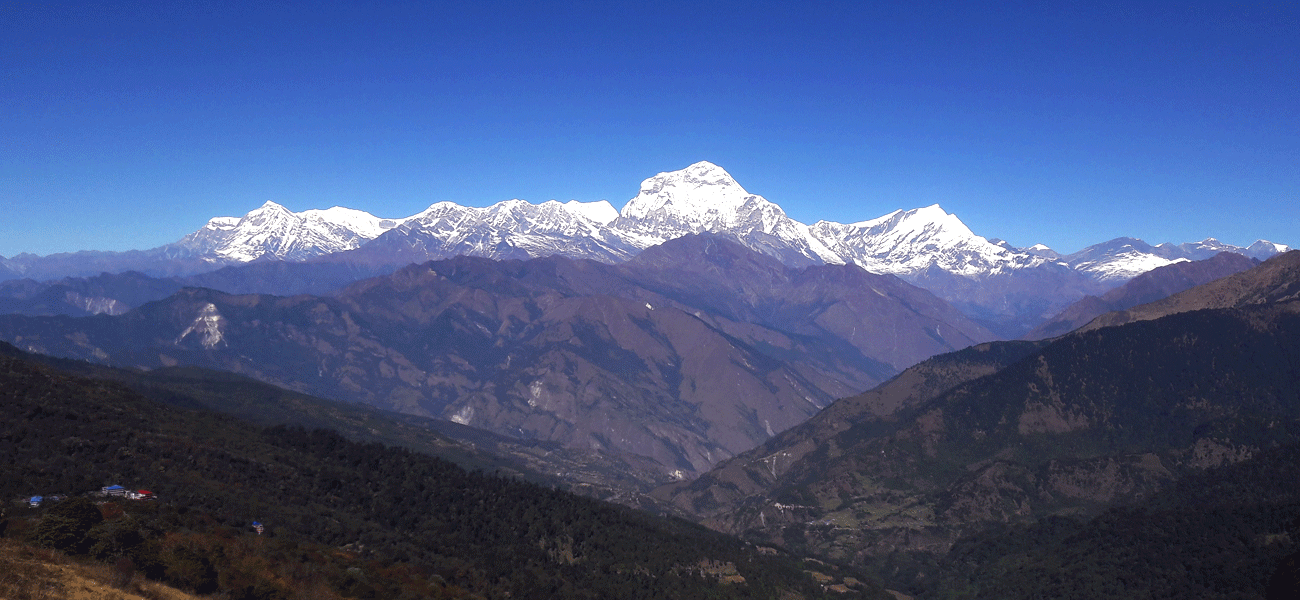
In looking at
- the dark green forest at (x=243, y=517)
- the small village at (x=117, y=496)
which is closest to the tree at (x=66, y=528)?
the dark green forest at (x=243, y=517)

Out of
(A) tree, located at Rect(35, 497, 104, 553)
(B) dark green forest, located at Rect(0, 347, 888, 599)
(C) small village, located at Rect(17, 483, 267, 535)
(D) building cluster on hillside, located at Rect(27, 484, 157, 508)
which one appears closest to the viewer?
(A) tree, located at Rect(35, 497, 104, 553)

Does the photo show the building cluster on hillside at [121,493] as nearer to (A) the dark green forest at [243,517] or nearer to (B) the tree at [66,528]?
(A) the dark green forest at [243,517]

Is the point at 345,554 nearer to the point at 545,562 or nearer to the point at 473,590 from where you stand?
the point at 473,590

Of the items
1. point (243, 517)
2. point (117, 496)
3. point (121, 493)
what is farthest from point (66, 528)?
point (243, 517)

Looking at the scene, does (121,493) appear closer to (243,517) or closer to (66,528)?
(243,517)

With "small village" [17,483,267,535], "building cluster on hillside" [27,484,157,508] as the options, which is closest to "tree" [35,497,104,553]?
"small village" [17,483,267,535]

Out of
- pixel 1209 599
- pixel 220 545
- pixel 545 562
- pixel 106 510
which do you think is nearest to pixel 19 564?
pixel 220 545

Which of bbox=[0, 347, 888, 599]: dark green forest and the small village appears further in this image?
the small village

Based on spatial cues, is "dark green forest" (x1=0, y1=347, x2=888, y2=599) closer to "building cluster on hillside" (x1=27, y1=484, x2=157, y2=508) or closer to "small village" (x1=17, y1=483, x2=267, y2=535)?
"small village" (x1=17, y1=483, x2=267, y2=535)

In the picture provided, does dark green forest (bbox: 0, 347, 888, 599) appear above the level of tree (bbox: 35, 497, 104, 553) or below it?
below
